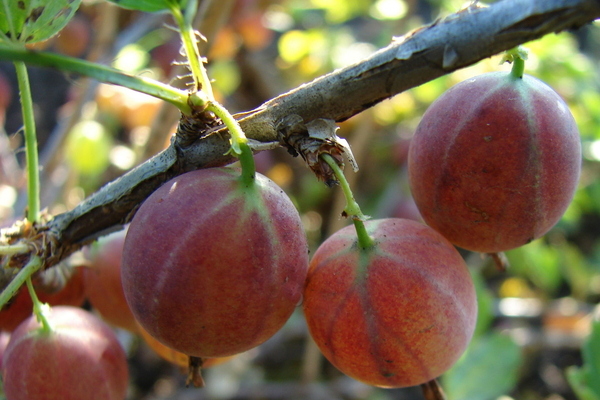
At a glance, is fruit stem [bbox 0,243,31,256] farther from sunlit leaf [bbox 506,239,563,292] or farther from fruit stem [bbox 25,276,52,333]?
sunlit leaf [bbox 506,239,563,292]

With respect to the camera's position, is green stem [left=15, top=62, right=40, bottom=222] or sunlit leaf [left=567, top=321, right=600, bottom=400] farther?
sunlit leaf [left=567, top=321, right=600, bottom=400]

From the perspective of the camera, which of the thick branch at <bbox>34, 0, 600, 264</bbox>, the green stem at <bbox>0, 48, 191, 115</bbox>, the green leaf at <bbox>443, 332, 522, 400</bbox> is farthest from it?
the green leaf at <bbox>443, 332, 522, 400</bbox>

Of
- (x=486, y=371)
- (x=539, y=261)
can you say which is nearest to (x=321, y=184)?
(x=539, y=261)

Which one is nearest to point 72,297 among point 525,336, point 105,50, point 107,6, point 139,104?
point 105,50

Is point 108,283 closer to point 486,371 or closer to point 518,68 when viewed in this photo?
point 518,68

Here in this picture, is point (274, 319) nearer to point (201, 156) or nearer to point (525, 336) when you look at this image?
point (201, 156)

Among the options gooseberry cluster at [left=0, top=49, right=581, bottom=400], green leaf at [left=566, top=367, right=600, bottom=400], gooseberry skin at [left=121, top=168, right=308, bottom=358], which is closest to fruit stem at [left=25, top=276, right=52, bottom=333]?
gooseberry cluster at [left=0, top=49, right=581, bottom=400]

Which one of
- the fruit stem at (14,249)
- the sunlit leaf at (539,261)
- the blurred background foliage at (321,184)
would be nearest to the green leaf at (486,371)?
the blurred background foliage at (321,184)

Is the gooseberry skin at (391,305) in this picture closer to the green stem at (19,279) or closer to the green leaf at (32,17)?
the green stem at (19,279)
